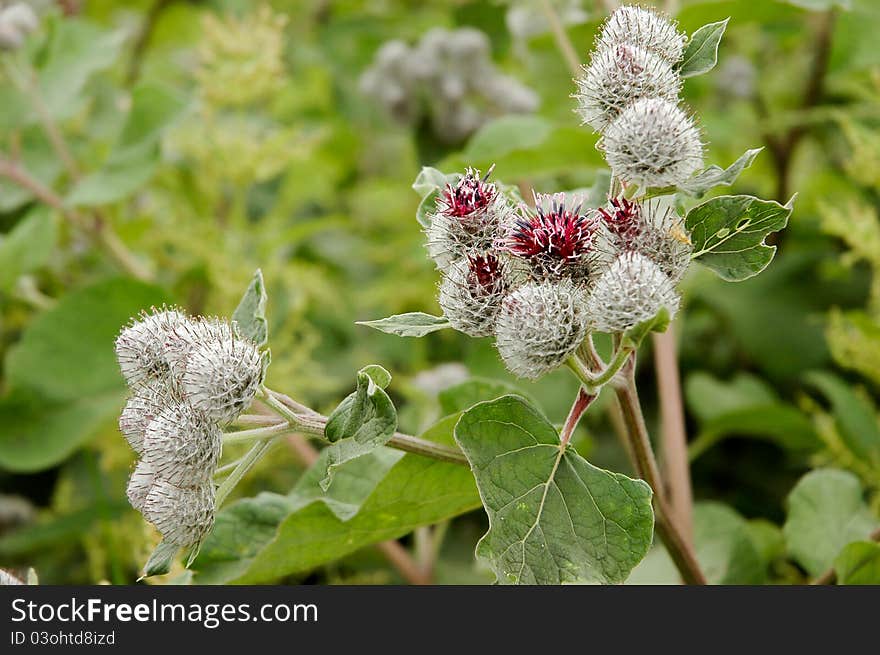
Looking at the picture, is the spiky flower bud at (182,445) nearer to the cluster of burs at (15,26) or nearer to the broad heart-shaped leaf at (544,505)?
the broad heart-shaped leaf at (544,505)

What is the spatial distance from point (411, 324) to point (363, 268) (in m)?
2.91

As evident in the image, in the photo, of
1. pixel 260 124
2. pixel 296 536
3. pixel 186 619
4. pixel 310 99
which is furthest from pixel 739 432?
pixel 310 99

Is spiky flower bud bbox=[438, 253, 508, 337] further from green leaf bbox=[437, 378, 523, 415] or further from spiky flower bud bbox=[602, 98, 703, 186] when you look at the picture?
green leaf bbox=[437, 378, 523, 415]

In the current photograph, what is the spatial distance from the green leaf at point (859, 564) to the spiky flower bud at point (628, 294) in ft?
2.11

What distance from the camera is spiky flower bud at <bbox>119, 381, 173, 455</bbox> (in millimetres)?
1456

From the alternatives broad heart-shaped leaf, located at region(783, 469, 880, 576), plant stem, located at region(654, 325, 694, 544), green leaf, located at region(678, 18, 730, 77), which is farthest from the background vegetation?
green leaf, located at region(678, 18, 730, 77)

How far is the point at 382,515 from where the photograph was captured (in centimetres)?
174

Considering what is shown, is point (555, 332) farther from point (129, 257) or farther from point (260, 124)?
point (260, 124)

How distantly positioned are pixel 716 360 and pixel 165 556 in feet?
9.02

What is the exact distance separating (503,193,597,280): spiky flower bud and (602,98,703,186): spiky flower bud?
9 centimetres

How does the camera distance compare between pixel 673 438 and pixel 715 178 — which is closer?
pixel 715 178

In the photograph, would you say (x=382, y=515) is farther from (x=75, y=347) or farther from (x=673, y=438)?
(x=75, y=347)

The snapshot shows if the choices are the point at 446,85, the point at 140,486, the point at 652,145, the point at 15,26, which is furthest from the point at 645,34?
the point at 15,26

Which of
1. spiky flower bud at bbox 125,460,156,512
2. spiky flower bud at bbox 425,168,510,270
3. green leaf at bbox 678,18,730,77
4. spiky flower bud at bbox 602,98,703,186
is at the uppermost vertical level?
green leaf at bbox 678,18,730,77
